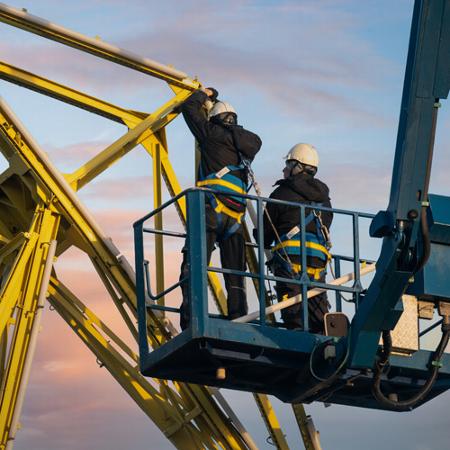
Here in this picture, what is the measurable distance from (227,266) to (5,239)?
167 inches

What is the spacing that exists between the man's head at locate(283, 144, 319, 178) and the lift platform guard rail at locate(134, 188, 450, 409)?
47.7 inches

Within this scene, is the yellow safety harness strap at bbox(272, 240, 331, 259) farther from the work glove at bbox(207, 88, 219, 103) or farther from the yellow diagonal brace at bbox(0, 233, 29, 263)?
the yellow diagonal brace at bbox(0, 233, 29, 263)

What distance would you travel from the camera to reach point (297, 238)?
20.6 meters

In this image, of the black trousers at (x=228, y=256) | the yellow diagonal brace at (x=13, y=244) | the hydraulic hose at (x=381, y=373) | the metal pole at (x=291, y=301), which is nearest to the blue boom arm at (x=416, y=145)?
the hydraulic hose at (x=381, y=373)

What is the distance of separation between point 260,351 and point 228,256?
1.66 metres

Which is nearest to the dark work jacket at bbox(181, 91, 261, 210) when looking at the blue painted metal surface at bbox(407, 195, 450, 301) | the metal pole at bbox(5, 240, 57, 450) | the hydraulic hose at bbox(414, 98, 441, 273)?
the metal pole at bbox(5, 240, 57, 450)

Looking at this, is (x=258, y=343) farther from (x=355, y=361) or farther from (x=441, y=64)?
(x=441, y=64)

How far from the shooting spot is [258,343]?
19.1m

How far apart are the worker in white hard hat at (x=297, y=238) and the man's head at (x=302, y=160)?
0.14 m

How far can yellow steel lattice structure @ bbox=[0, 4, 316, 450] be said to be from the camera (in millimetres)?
21609

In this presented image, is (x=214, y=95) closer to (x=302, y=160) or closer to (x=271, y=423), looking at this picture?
(x=302, y=160)

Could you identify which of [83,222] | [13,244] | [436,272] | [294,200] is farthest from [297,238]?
[13,244]

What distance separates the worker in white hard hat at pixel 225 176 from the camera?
20.3 metres

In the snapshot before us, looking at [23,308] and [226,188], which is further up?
[226,188]
